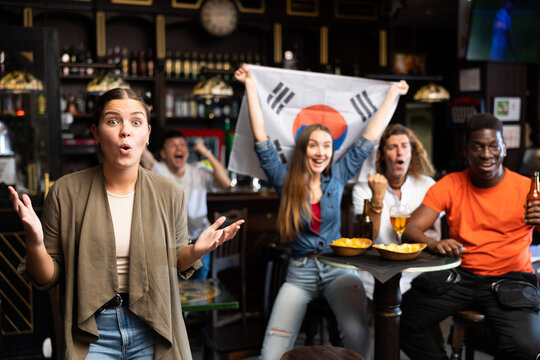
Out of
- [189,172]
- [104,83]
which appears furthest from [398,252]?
[104,83]

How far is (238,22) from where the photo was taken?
6.86m

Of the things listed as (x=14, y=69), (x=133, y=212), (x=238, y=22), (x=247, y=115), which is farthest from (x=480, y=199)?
(x=238, y=22)

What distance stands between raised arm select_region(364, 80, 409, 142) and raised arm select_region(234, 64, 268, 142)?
59 centimetres

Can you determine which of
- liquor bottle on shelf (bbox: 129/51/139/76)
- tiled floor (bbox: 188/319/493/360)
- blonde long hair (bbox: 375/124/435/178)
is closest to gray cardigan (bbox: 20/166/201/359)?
blonde long hair (bbox: 375/124/435/178)

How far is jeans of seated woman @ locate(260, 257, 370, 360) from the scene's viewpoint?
260cm

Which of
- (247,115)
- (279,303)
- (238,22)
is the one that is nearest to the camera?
(279,303)

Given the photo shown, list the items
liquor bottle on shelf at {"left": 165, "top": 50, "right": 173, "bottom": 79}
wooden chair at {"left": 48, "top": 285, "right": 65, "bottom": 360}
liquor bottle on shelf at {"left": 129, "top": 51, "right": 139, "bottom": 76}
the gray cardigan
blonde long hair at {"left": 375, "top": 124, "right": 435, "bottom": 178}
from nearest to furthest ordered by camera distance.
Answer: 1. the gray cardigan
2. wooden chair at {"left": 48, "top": 285, "right": 65, "bottom": 360}
3. blonde long hair at {"left": 375, "top": 124, "right": 435, "bottom": 178}
4. liquor bottle on shelf at {"left": 129, "top": 51, "right": 139, "bottom": 76}
5. liquor bottle on shelf at {"left": 165, "top": 50, "right": 173, "bottom": 79}

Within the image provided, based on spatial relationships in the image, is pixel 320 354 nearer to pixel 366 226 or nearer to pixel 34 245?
pixel 366 226

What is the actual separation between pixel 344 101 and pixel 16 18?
456 centimetres

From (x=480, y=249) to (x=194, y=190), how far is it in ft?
6.80

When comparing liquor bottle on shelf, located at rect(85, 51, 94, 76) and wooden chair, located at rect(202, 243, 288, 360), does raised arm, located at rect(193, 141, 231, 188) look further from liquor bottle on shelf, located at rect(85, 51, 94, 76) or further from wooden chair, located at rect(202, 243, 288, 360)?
liquor bottle on shelf, located at rect(85, 51, 94, 76)

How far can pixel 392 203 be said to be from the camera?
123 inches

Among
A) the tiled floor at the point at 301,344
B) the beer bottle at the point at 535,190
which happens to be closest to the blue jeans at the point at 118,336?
the beer bottle at the point at 535,190

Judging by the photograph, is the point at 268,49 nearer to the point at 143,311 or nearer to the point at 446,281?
the point at 446,281
